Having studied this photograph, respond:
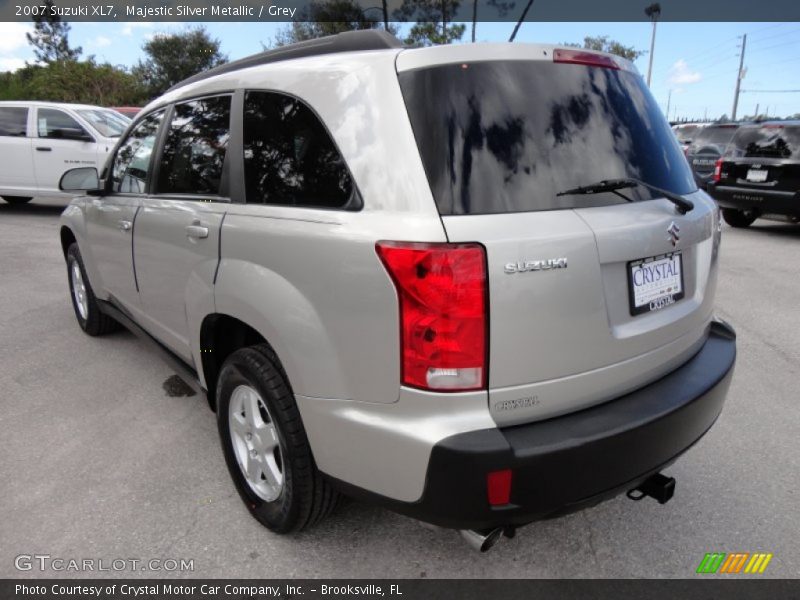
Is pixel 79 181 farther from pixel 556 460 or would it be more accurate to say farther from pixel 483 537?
pixel 556 460

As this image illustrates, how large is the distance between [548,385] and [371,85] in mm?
1091

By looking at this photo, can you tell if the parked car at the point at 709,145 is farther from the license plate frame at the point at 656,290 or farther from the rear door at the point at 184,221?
the rear door at the point at 184,221

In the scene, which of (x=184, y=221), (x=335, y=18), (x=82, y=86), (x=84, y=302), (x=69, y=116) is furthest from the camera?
(x=82, y=86)

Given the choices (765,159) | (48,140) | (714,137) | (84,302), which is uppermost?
(714,137)

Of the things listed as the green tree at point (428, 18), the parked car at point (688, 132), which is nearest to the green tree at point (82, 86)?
the green tree at point (428, 18)

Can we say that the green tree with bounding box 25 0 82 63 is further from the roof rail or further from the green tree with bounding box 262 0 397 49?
the roof rail

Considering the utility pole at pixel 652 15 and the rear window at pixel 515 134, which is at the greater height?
the utility pole at pixel 652 15

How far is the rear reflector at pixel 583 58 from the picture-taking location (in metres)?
2.00

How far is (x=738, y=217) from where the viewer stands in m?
10.7

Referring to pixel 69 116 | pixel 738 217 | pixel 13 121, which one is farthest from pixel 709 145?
pixel 13 121

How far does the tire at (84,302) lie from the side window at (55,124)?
6739 mm

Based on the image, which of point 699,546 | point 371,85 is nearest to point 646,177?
point 371,85

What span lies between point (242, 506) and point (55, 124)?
1020cm

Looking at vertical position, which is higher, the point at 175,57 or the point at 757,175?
the point at 175,57
